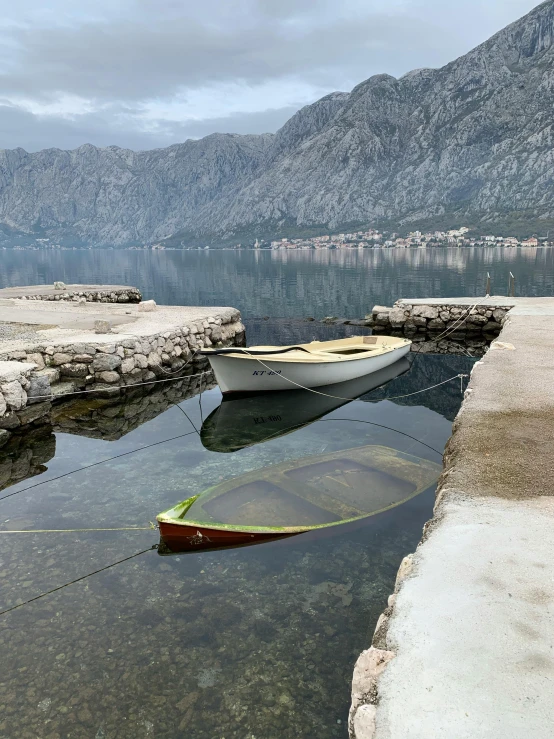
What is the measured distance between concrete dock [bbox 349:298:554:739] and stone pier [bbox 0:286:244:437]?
9.97 m

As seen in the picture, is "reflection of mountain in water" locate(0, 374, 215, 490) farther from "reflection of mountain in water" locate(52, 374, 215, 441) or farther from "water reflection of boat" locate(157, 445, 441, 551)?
"water reflection of boat" locate(157, 445, 441, 551)

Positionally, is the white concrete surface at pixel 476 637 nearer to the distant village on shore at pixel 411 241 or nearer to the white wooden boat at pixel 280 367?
the white wooden boat at pixel 280 367

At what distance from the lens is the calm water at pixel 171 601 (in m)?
4.30

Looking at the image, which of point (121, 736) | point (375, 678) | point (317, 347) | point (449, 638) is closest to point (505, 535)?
point (449, 638)

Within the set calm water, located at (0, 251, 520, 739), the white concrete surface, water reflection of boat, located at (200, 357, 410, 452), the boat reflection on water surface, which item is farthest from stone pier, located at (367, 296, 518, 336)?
the white concrete surface

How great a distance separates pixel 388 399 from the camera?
14.8 metres

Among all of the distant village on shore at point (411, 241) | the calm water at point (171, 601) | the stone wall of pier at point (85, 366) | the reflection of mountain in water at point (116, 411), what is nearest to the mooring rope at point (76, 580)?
the calm water at point (171, 601)

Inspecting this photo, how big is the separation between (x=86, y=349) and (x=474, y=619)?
13.1 m

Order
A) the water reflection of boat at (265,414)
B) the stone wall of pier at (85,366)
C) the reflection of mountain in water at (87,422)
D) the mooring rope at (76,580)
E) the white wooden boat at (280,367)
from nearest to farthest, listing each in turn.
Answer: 1. the mooring rope at (76,580)
2. the reflection of mountain in water at (87,422)
3. the stone wall of pier at (85,366)
4. the water reflection of boat at (265,414)
5. the white wooden boat at (280,367)

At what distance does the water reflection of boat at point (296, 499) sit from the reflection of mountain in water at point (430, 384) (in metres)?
4.74

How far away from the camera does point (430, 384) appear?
16609 mm

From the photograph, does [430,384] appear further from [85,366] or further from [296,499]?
[85,366]

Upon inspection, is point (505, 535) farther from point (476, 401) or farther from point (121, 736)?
point (476, 401)

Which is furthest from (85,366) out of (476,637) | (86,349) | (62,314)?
(476,637)
